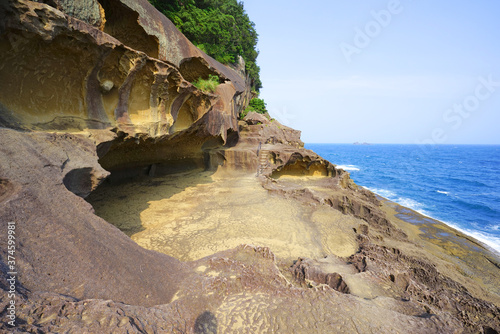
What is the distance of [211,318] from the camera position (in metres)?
3.05

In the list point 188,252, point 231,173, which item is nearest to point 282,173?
point 231,173

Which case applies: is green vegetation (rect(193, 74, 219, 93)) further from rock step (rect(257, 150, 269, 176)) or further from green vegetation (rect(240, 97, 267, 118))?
green vegetation (rect(240, 97, 267, 118))

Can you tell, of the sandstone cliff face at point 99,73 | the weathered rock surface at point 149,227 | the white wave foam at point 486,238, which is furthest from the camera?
the white wave foam at point 486,238

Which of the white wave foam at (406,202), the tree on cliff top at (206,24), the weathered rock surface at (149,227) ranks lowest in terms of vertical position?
the white wave foam at (406,202)

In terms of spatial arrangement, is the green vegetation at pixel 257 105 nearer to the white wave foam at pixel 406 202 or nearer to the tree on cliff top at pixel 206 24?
the tree on cliff top at pixel 206 24

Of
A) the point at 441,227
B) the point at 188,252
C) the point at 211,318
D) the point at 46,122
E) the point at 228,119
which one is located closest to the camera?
the point at 211,318

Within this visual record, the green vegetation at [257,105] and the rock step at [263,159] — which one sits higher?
the green vegetation at [257,105]

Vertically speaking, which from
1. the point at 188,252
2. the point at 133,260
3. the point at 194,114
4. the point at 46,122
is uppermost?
the point at 194,114

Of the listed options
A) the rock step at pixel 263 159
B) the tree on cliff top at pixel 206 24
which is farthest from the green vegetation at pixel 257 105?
the rock step at pixel 263 159

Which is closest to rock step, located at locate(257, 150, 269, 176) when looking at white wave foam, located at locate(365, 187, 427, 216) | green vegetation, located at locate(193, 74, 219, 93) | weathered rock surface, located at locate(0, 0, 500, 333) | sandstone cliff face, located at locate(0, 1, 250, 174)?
weathered rock surface, located at locate(0, 0, 500, 333)

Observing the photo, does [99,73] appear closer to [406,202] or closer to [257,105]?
[257,105]

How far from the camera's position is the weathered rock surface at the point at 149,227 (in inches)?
110

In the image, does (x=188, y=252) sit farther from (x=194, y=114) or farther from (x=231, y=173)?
(x=231, y=173)

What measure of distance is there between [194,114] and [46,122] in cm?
537
